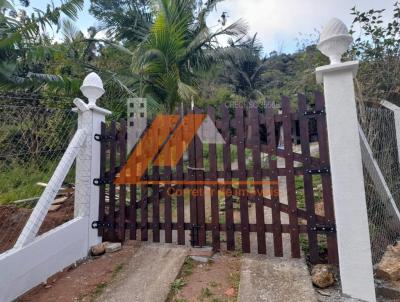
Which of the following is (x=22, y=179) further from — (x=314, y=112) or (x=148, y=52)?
(x=148, y=52)

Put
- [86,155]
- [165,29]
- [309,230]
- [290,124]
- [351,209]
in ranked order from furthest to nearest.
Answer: [165,29] → [86,155] → [290,124] → [309,230] → [351,209]

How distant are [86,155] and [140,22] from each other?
6909 mm

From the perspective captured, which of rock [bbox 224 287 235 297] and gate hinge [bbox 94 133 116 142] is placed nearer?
rock [bbox 224 287 235 297]

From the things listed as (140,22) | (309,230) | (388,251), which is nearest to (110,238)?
(309,230)

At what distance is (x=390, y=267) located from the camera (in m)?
2.38

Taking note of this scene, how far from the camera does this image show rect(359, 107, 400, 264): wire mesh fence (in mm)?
2824

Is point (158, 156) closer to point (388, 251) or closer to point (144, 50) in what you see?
point (388, 251)

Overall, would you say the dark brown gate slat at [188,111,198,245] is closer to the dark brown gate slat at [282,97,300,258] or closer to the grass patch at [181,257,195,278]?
the grass patch at [181,257,195,278]

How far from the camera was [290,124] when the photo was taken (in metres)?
2.67

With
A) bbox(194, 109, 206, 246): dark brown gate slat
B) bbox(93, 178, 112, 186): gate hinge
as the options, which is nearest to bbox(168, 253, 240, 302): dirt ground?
bbox(194, 109, 206, 246): dark brown gate slat

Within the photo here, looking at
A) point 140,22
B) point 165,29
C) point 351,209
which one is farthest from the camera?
point 140,22

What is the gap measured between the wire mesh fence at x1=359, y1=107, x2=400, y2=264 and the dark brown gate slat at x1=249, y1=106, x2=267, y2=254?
1.12 metres

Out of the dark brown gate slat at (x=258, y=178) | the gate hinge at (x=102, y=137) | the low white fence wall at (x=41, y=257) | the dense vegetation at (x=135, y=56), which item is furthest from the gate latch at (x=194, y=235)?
the dense vegetation at (x=135, y=56)

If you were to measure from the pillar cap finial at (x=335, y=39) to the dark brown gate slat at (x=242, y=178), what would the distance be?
1.00m
